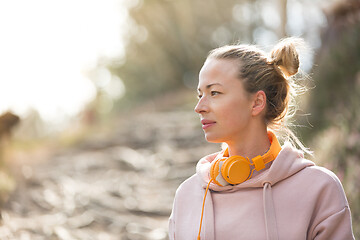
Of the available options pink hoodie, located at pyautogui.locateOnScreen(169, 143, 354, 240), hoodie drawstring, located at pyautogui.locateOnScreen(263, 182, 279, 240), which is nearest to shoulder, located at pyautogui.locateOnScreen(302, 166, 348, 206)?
pink hoodie, located at pyautogui.locateOnScreen(169, 143, 354, 240)

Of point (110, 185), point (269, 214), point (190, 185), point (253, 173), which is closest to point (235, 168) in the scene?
point (253, 173)

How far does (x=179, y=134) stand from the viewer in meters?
9.83

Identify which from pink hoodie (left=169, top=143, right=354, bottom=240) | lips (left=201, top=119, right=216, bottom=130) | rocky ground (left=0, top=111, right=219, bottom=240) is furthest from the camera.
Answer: rocky ground (left=0, top=111, right=219, bottom=240)

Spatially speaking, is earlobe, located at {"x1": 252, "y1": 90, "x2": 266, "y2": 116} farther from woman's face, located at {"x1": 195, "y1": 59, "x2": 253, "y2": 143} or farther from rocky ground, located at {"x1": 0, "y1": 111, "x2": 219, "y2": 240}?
rocky ground, located at {"x1": 0, "y1": 111, "x2": 219, "y2": 240}

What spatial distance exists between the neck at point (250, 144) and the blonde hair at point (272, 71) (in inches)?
4.1

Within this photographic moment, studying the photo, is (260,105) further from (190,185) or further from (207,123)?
(190,185)

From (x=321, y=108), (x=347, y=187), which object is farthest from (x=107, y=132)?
(x=347, y=187)

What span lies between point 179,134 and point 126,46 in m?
7.15

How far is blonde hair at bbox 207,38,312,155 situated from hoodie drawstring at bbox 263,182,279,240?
348mm

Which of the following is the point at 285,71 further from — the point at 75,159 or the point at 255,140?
the point at 75,159

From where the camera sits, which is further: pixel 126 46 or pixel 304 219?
pixel 126 46

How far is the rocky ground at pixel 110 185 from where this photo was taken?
5.16 m

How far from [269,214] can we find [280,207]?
0.20ft

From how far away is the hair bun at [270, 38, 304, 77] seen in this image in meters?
2.12
